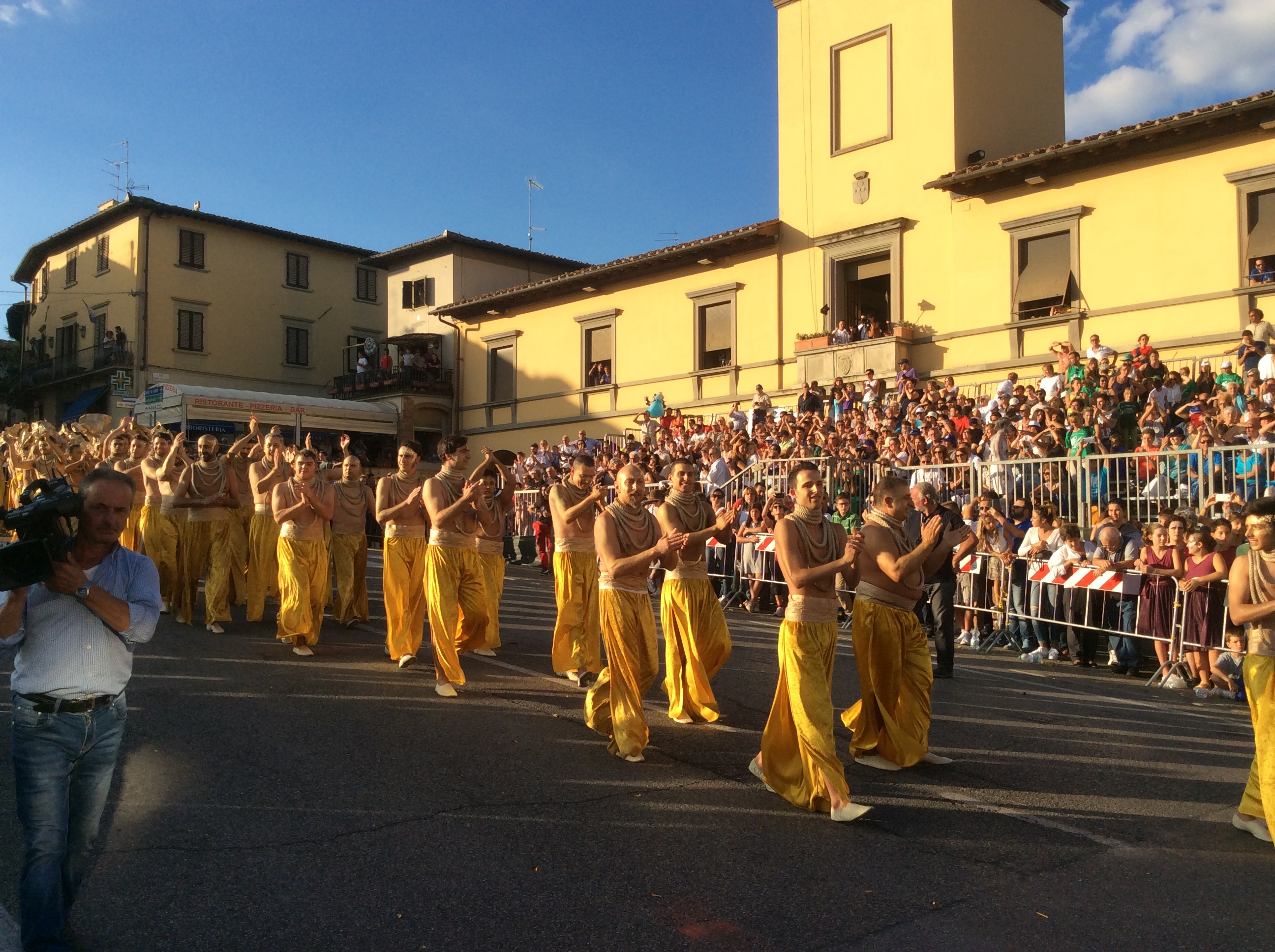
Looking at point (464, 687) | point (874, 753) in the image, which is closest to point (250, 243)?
point (464, 687)

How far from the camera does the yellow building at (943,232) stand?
18.1 meters

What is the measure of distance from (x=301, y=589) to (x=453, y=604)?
2056 millimetres

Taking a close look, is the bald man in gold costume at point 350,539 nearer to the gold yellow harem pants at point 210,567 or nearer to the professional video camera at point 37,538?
the gold yellow harem pants at point 210,567

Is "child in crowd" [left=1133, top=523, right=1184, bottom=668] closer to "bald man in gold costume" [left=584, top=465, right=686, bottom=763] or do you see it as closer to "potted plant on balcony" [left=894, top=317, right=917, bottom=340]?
"bald man in gold costume" [left=584, top=465, right=686, bottom=763]

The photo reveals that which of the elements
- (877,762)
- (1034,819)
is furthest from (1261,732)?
(877,762)

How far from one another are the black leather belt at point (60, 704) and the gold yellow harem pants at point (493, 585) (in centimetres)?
578

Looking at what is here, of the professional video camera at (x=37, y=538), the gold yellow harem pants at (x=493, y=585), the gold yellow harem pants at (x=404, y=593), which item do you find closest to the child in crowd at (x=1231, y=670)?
the gold yellow harem pants at (x=493, y=585)

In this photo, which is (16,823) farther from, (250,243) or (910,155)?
(250,243)

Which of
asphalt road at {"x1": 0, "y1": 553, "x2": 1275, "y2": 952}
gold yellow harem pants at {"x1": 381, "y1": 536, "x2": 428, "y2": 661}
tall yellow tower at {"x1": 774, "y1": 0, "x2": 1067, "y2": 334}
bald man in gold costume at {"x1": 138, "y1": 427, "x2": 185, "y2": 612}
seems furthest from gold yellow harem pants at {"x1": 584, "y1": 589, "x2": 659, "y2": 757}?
tall yellow tower at {"x1": 774, "y1": 0, "x2": 1067, "y2": 334}

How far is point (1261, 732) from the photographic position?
17.1ft

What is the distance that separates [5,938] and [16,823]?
1.30 m

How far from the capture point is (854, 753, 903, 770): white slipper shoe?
6.52 metres

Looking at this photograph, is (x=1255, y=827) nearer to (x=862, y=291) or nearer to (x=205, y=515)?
(x=205, y=515)

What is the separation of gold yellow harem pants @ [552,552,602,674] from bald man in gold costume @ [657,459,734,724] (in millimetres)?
1387
